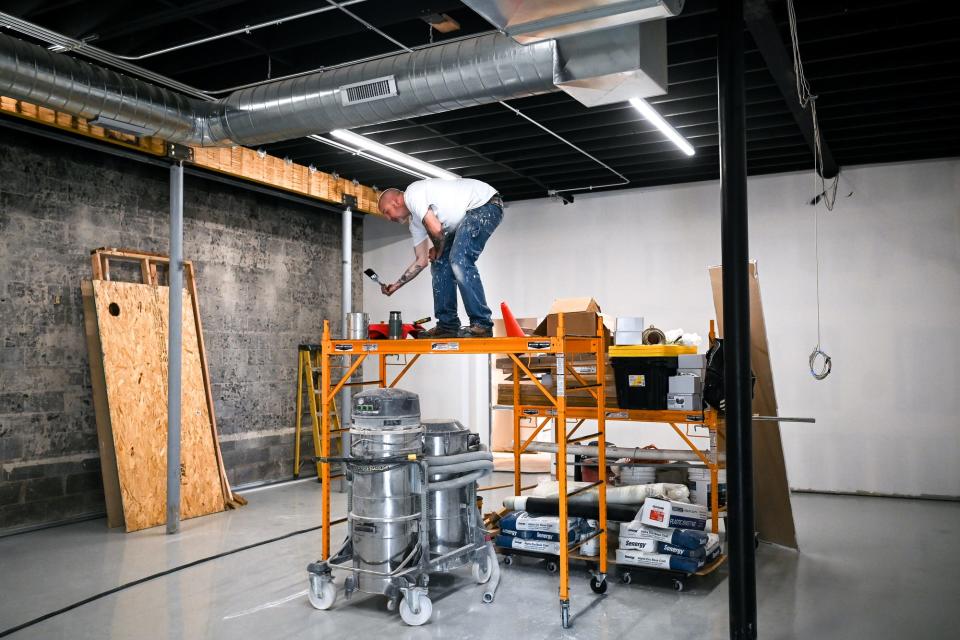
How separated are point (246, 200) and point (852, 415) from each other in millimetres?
8014

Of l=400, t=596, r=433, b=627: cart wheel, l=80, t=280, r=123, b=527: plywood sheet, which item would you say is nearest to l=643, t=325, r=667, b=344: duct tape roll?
l=400, t=596, r=433, b=627: cart wheel

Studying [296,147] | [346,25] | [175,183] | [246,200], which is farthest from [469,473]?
[246,200]

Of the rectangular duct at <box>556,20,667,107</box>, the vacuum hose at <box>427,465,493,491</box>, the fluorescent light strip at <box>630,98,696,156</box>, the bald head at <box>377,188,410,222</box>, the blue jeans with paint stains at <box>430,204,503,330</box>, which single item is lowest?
the vacuum hose at <box>427,465,493,491</box>

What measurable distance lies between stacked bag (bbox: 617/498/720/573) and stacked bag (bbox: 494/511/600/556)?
11.2 inches

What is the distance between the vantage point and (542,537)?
577 cm

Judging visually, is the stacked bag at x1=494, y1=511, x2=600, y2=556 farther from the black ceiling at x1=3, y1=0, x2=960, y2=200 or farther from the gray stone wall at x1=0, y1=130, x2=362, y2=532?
the gray stone wall at x1=0, y1=130, x2=362, y2=532

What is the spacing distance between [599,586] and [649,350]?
1920mm

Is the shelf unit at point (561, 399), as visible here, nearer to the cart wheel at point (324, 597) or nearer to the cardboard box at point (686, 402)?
the cardboard box at point (686, 402)

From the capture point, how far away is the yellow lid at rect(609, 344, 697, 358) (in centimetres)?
601

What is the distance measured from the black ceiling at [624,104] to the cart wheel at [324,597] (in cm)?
406

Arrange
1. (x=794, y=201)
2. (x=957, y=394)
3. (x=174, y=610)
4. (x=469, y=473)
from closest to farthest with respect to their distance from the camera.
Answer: (x=174, y=610)
(x=469, y=473)
(x=957, y=394)
(x=794, y=201)

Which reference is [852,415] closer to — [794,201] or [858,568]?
[794,201]

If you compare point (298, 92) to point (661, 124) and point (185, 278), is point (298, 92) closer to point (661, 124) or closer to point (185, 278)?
point (185, 278)

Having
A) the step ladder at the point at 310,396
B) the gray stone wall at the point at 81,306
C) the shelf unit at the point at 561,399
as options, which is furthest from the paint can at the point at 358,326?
the step ladder at the point at 310,396
